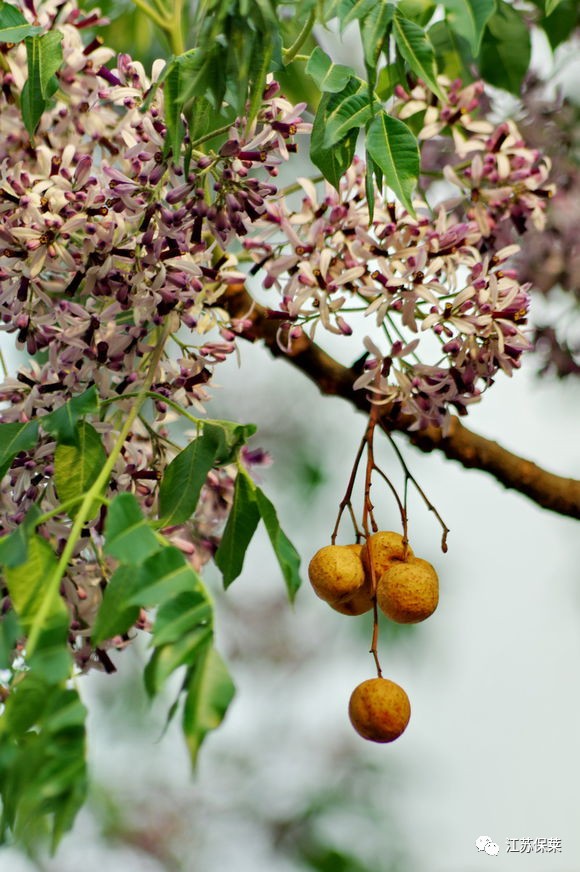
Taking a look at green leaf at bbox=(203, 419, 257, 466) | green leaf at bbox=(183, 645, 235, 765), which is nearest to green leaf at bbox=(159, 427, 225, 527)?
green leaf at bbox=(203, 419, 257, 466)

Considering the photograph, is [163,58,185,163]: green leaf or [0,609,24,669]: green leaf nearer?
[0,609,24,669]: green leaf

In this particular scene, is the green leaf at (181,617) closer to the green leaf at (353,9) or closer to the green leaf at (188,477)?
the green leaf at (188,477)

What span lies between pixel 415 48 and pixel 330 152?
163 millimetres

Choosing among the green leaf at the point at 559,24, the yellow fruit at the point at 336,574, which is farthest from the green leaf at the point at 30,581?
the green leaf at the point at 559,24

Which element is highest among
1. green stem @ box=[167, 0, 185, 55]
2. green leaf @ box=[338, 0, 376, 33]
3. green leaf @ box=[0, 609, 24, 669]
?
green stem @ box=[167, 0, 185, 55]

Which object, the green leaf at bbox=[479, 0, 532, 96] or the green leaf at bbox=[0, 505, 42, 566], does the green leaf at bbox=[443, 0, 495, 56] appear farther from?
the green leaf at bbox=[0, 505, 42, 566]

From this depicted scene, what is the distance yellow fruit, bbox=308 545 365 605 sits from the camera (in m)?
1.42

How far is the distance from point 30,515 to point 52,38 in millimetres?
700

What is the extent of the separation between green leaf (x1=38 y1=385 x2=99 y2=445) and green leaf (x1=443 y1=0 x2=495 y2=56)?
0.66 metres

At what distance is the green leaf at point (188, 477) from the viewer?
137 cm

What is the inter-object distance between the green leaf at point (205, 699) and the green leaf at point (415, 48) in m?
0.76

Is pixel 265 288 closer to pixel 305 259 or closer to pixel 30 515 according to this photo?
pixel 305 259

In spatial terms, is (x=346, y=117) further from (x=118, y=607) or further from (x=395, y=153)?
(x=118, y=607)

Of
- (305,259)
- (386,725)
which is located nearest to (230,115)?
(305,259)
